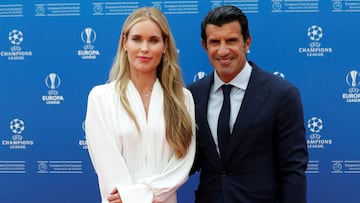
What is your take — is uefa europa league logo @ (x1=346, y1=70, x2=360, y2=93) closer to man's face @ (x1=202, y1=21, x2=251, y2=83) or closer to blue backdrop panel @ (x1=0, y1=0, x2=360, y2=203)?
blue backdrop panel @ (x1=0, y1=0, x2=360, y2=203)

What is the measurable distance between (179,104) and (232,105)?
0.28 meters

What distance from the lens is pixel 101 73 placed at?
3.36m

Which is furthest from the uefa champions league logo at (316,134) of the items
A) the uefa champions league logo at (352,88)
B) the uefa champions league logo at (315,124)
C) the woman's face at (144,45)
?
the woman's face at (144,45)

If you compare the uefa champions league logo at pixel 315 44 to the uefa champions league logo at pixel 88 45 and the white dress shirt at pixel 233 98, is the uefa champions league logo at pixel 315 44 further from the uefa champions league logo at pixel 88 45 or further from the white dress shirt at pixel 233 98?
the uefa champions league logo at pixel 88 45

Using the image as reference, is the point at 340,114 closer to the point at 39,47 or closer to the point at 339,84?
the point at 339,84

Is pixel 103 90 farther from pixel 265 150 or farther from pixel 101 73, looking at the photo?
pixel 101 73

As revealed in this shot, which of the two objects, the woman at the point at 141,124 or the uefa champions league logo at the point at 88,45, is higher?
the uefa champions league logo at the point at 88,45

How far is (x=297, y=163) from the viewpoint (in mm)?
2258

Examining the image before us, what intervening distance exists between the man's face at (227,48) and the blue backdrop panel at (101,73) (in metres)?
0.90

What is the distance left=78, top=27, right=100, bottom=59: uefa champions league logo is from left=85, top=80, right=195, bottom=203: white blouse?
42.1 inches

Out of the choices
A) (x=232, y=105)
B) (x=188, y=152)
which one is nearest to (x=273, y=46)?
(x=232, y=105)

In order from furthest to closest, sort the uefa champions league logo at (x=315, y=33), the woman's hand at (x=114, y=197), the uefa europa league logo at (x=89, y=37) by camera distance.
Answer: the uefa europa league logo at (x=89, y=37), the uefa champions league logo at (x=315, y=33), the woman's hand at (x=114, y=197)

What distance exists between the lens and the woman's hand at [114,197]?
7.26ft

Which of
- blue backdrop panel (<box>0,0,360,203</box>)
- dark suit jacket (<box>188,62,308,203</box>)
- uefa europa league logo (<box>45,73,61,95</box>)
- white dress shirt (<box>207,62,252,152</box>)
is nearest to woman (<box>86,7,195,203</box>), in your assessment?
white dress shirt (<box>207,62,252,152</box>)
